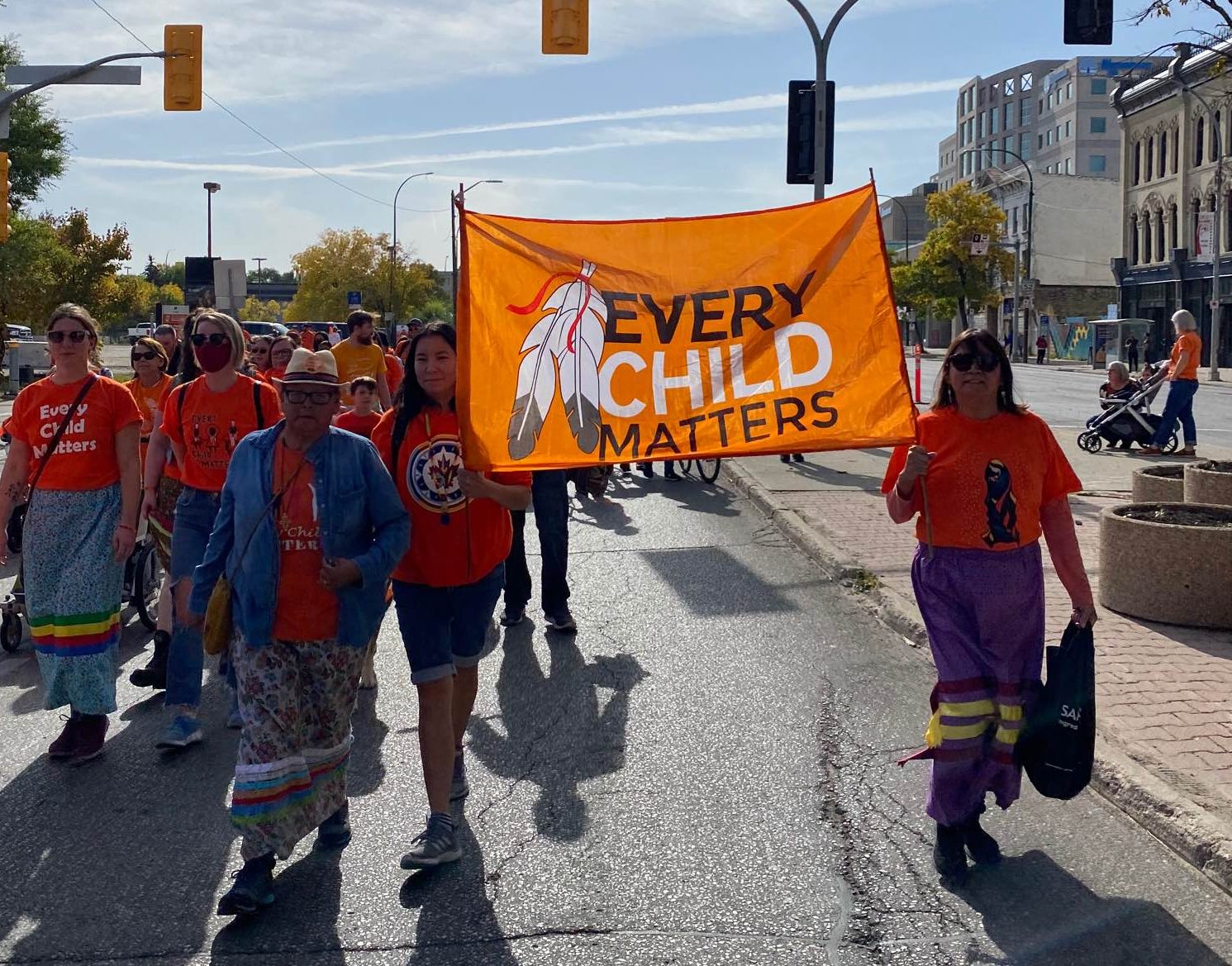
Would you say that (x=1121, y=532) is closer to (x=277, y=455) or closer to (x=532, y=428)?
(x=532, y=428)

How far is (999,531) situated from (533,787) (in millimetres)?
2115

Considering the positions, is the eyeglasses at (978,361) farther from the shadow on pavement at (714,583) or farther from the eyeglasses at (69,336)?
the shadow on pavement at (714,583)

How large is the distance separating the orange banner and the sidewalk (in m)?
1.72

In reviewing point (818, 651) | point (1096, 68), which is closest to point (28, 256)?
point (818, 651)

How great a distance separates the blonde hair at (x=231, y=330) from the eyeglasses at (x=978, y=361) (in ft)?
10.1

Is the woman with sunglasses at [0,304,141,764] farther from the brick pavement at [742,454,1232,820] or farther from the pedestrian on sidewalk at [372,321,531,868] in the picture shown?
the brick pavement at [742,454,1232,820]

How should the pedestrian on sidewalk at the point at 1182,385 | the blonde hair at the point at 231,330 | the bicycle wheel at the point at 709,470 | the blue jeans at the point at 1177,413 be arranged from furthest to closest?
the blue jeans at the point at 1177,413 → the pedestrian on sidewalk at the point at 1182,385 → the bicycle wheel at the point at 709,470 → the blonde hair at the point at 231,330

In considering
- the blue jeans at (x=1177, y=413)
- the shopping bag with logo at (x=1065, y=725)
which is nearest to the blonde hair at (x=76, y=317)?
the shopping bag with logo at (x=1065, y=725)

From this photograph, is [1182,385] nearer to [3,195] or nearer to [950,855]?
[950,855]

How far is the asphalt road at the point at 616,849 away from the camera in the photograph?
392cm

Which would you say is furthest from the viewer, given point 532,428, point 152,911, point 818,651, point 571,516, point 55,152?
point 55,152

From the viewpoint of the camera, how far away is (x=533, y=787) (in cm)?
532

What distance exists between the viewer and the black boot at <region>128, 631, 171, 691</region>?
6758 millimetres

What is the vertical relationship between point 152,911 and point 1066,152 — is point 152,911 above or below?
below
